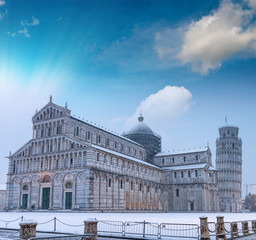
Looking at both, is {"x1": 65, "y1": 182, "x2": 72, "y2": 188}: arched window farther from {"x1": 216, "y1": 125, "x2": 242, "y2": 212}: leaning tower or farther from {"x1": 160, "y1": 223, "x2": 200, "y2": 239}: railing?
{"x1": 216, "y1": 125, "x2": 242, "y2": 212}: leaning tower

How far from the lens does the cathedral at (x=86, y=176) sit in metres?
53.3

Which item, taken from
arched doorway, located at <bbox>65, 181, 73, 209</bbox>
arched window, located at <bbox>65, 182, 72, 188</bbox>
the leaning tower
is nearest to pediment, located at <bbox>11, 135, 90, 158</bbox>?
arched window, located at <bbox>65, 182, 72, 188</bbox>

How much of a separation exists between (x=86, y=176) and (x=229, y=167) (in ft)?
243

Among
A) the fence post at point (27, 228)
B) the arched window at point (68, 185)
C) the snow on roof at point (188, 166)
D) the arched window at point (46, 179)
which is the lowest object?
the fence post at point (27, 228)

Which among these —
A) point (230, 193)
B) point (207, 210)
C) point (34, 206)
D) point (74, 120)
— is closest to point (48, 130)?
point (74, 120)

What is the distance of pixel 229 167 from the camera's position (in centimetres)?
11294

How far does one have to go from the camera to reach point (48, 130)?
195 feet

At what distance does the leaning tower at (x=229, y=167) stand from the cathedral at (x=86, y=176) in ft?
112

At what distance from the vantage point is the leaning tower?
4341 inches

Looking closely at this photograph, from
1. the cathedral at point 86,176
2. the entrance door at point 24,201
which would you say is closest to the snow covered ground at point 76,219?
the cathedral at point 86,176

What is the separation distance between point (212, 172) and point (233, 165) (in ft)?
122

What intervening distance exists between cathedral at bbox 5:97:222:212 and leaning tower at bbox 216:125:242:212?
34.2m

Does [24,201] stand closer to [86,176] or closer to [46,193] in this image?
[46,193]

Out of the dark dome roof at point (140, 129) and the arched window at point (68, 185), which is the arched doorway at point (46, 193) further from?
the dark dome roof at point (140, 129)
